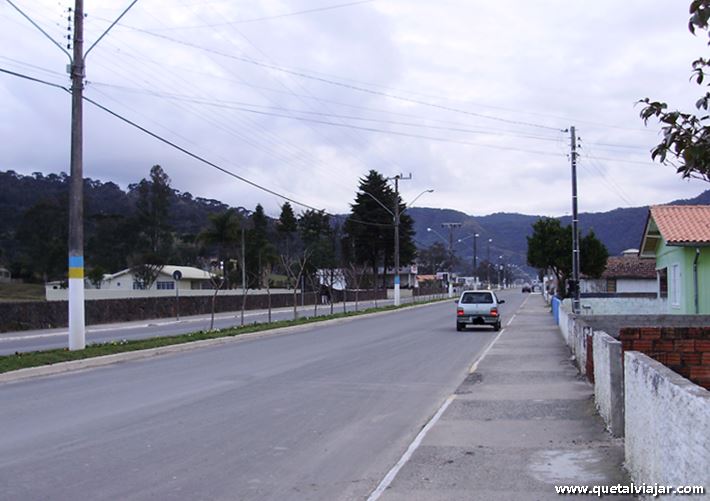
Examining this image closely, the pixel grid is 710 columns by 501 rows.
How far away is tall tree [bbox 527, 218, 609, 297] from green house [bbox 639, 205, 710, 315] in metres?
29.7

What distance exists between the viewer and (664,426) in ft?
17.1

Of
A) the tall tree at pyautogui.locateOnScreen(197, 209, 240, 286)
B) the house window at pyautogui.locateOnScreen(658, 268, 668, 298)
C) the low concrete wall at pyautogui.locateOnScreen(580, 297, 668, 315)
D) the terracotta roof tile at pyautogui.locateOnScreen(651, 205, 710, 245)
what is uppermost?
the tall tree at pyautogui.locateOnScreen(197, 209, 240, 286)

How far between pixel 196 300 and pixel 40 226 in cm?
4223

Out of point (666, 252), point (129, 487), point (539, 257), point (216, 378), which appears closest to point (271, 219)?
point (539, 257)

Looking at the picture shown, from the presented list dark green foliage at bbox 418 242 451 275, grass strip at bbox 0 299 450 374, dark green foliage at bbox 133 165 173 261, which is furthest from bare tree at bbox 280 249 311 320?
dark green foliage at bbox 418 242 451 275

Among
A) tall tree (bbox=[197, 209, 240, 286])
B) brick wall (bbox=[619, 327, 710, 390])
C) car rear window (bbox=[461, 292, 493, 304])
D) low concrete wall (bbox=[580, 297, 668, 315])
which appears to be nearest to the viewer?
brick wall (bbox=[619, 327, 710, 390])

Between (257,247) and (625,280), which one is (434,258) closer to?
(257,247)

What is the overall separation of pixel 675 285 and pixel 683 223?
7.33 feet

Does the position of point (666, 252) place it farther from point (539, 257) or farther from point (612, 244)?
point (612, 244)

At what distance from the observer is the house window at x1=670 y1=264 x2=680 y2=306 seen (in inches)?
1043

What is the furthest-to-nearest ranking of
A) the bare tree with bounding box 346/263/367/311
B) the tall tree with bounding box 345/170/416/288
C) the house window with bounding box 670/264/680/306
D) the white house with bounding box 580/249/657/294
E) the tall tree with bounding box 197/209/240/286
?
the tall tree with bounding box 345/170/416/288 < the tall tree with bounding box 197/209/240/286 < the white house with bounding box 580/249/657/294 < the bare tree with bounding box 346/263/367/311 < the house window with bounding box 670/264/680/306

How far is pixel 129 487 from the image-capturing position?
6.97 meters

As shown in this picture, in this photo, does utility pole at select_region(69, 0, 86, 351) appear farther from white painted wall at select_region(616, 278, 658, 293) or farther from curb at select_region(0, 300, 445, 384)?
white painted wall at select_region(616, 278, 658, 293)

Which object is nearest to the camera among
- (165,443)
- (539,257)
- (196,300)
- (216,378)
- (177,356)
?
(165,443)
